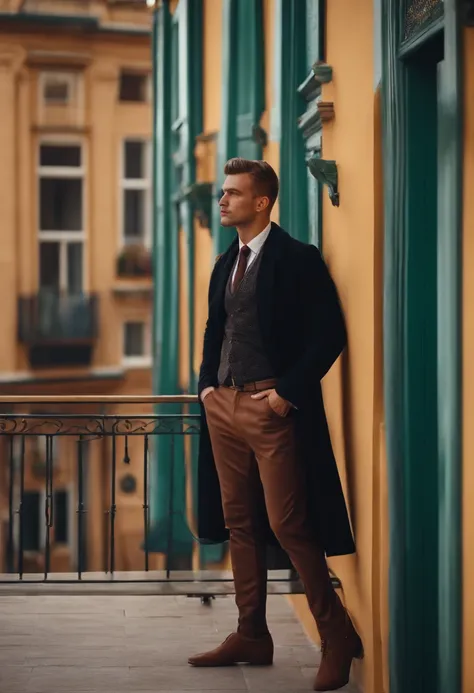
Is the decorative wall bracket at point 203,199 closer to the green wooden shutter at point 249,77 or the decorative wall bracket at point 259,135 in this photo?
the green wooden shutter at point 249,77

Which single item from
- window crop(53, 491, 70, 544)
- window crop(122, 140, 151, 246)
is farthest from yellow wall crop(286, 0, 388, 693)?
window crop(122, 140, 151, 246)

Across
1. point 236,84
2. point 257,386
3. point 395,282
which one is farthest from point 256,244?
point 236,84

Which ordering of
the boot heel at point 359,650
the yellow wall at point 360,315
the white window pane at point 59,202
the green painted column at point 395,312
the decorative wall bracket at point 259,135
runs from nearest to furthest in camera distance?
the green painted column at point 395,312 < the yellow wall at point 360,315 < the boot heel at point 359,650 < the decorative wall bracket at point 259,135 < the white window pane at point 59,202

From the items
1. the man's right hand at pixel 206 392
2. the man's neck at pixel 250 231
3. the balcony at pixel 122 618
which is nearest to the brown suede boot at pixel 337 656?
the balcony at pixel 122 618

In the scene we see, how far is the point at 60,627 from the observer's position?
5.51 m

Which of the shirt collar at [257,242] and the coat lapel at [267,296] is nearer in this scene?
the coat lapel at [267,296]

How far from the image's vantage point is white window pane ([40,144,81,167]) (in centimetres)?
1878

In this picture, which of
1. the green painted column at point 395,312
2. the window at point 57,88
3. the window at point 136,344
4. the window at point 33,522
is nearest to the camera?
the green painted column at point 395,312

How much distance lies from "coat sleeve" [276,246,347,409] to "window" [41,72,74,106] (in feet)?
48.0

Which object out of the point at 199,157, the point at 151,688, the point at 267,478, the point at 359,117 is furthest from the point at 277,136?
the point at 199,157

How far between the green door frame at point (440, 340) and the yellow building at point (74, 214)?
14.0 meters

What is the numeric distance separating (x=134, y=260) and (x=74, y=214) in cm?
115

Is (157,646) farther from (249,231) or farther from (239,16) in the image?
(239,16)

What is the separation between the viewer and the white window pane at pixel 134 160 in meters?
18.9
